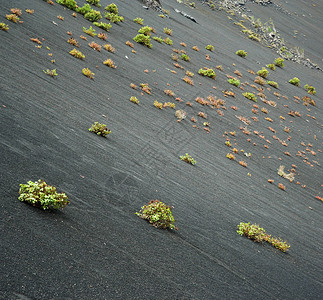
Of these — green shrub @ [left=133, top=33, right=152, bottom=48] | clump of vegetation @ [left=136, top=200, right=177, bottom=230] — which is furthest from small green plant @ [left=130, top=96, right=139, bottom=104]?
green shrub @ [left=133, top=33, right=152, bottom=48]

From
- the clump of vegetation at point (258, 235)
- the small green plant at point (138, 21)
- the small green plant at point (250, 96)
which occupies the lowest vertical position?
the clump of vegetation at point (258, 235)

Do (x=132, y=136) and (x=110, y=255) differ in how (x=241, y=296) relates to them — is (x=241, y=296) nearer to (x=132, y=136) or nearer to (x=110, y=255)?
(x=110, y=255)

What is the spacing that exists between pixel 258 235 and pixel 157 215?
3784mm

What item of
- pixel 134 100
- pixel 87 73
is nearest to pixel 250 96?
pixel 134 100

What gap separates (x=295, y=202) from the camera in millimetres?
14383

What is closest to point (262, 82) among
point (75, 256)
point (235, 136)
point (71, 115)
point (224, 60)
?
point (224, 60)

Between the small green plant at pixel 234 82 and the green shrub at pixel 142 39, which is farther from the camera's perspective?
the small green plant at pixel 234 82

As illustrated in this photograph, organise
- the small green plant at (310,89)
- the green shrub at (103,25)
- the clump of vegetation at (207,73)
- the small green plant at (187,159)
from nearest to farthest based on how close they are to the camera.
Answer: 1. the small green plant at (187,159)
2. the green shrub at (103,25)
3. the clump of vegetation at (207,73)
4. the small green plant at (310,89)

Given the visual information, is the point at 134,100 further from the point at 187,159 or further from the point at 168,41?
the point at 168,41

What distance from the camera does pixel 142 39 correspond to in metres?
24.3

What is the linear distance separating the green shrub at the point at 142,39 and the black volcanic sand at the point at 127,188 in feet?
10.5

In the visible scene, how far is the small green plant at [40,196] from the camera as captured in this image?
220 inches

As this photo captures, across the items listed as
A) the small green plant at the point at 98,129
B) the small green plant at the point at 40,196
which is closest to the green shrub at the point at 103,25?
the small green plant at the point at 98,129

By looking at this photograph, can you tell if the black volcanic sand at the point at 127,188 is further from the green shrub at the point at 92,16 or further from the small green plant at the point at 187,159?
the green shrub at the point at 92,16
